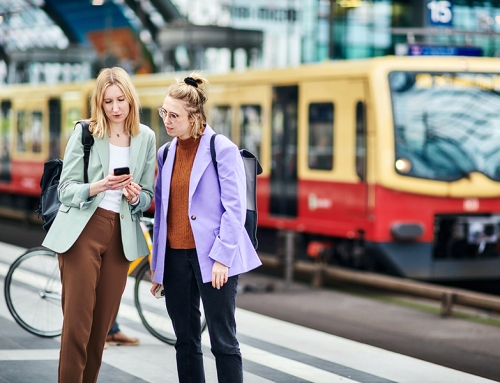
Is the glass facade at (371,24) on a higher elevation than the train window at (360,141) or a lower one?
higher

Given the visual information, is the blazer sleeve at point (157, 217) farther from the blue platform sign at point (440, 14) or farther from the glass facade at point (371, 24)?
the glass facade at point (371, 24)

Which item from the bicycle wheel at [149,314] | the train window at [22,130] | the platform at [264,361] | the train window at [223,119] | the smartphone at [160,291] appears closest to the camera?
the smartphone at [160,291]

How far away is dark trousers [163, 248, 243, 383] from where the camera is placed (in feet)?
16.3

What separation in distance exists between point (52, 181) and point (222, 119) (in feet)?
33.6

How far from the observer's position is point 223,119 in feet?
51.0

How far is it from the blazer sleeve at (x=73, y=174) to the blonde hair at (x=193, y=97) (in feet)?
1.72

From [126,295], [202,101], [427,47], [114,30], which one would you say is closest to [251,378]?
[202,101]

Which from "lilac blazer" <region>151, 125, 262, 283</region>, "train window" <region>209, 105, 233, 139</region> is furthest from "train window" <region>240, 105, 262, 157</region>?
"lilac blazer" <region>151, 125, 262, 283</region>

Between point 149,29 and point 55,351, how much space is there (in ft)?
135

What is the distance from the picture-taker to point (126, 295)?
32.8 feet

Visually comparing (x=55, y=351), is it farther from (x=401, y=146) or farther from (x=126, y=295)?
(x=401, y=146)

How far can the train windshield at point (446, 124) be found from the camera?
12203 mm

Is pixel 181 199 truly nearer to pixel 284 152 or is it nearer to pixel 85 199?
pixel 85 199

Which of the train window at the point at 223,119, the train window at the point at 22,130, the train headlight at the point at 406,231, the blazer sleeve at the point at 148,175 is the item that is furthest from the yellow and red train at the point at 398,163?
the train window at the point at 22,130
